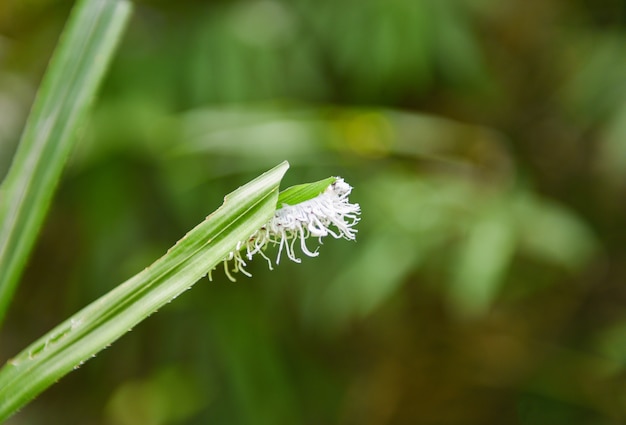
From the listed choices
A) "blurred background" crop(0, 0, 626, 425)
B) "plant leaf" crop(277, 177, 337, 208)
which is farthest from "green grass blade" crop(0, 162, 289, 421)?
"blurred background" crop(0, 0, 626, 425)

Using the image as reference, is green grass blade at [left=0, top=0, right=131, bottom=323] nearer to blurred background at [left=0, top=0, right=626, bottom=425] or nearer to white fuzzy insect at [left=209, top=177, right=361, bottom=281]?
white fuzzy insect at [left=209, top=177, right=361, bottom=281]

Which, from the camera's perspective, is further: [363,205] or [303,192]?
[363,205]

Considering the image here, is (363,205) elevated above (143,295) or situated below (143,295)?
above

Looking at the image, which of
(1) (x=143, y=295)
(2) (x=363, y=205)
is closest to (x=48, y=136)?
(1) (x=143, y=295)

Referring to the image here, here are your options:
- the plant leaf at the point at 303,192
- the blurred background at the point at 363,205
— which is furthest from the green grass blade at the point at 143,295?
the blurred background at the point at 363,205

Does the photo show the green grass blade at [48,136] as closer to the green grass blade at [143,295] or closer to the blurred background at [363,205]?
the green grass blade at [143,295]

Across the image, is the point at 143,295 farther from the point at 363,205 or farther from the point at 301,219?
the point at 363,205
